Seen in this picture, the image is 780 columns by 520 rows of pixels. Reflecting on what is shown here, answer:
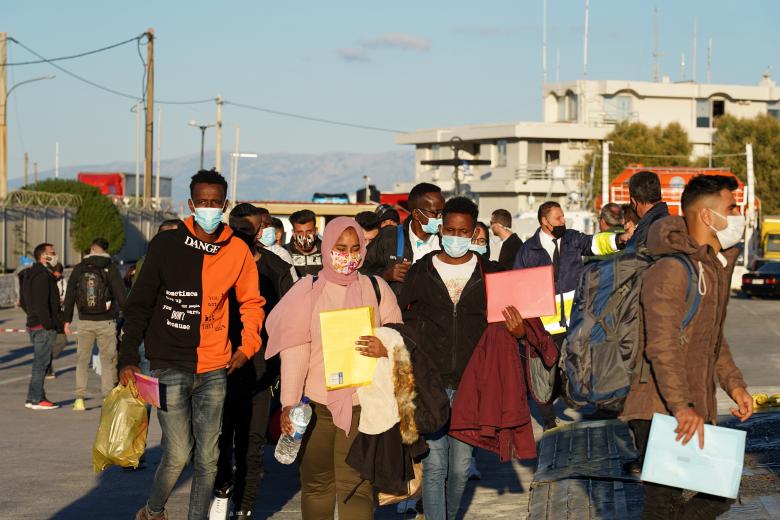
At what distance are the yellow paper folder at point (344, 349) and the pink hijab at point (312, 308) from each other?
85 millimetres

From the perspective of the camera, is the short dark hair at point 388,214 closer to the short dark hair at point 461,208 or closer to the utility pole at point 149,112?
the short dark hair at point 461,208

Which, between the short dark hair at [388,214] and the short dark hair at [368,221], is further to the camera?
the short dark hair at [388,214]

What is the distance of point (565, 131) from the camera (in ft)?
341

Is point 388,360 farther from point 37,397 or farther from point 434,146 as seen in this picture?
point 434,146

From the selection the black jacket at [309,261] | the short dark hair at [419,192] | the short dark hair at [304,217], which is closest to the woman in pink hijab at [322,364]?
the short dark hair at [419,192]

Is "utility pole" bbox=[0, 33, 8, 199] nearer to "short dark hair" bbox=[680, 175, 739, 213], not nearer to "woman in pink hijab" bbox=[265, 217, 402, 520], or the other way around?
"woman in pink hijab" bbox=[265, 217, 402, 520]

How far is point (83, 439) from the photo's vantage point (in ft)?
41.9

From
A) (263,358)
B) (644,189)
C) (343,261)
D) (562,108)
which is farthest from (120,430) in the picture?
(562,108)

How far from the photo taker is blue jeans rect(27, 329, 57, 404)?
1525 centimetres

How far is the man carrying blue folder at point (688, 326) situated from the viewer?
567 centimetres

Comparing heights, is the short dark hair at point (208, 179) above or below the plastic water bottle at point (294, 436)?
above

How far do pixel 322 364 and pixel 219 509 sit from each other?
1.85 m

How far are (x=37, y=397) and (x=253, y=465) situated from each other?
7.23m

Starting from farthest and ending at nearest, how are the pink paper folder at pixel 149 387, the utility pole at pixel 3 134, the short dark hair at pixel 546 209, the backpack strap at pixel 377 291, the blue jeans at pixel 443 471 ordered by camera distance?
the utility pole at pixel 3 134, the short dark hair at pixel 546 209, the blue jeans at pixel 443 471, the pink paper folder at pixel 149 387, the backpack strap at pixel 377 291
